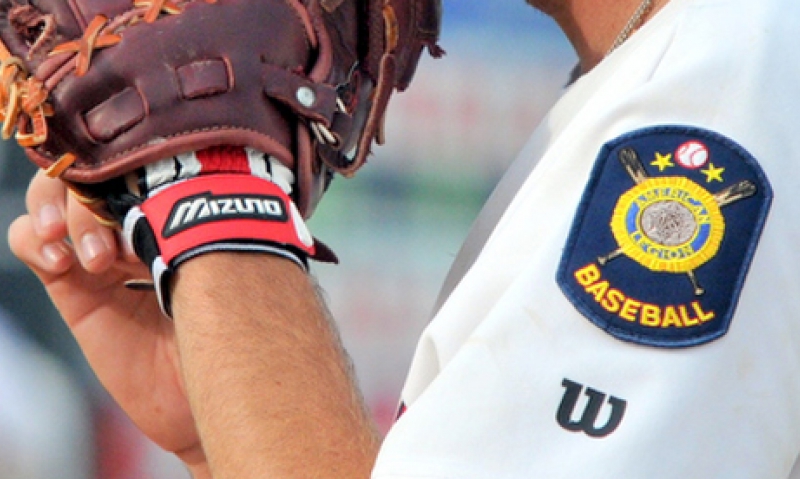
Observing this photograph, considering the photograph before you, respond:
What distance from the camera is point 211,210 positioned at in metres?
0.99

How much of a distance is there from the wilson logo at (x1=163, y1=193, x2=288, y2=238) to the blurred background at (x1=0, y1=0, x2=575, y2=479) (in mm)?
1589

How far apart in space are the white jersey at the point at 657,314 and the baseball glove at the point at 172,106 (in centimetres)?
27

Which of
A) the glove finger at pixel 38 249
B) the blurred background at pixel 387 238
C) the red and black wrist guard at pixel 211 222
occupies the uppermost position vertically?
the red and black wrist guard at pixel 211 222

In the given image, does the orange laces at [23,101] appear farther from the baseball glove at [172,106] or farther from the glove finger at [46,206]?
the glove finger at [46,206]

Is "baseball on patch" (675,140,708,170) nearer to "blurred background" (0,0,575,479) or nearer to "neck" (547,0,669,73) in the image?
"neck" (547,0,669,73)

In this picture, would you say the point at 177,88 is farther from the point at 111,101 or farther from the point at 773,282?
the point at 773,282

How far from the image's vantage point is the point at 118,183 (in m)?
1.04

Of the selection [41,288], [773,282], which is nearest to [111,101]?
[773,282]

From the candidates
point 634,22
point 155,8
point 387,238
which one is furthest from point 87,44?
point 387,238

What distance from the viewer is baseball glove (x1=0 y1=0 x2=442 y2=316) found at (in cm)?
99

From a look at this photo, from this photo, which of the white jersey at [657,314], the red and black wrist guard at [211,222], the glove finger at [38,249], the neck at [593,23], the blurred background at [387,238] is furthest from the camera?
the blurred background at [387,238]

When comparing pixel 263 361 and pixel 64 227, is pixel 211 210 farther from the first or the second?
pixel 64 227

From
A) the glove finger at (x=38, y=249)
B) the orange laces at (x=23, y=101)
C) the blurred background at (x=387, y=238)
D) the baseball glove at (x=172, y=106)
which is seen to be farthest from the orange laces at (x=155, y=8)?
the blurred background at (x=387, y=238)

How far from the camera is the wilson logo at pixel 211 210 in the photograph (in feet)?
3.24
